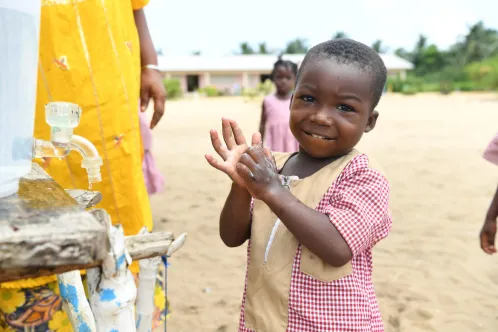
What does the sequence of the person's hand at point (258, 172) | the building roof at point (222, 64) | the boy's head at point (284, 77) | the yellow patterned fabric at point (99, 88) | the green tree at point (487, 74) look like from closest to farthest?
the person's hand at point (258, 172)
the yellow patterned fabric at point (99, 88)
the boy's head at point (284, 77)
the green tree at point (487, 74)
the building roof at point (222, 64)

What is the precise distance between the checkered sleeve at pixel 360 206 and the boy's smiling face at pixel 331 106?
0.27 feet

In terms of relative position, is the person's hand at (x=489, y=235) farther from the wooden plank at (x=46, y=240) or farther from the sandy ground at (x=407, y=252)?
the wooden plank at (x=46, y=240)

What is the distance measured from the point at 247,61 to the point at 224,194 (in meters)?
38.3

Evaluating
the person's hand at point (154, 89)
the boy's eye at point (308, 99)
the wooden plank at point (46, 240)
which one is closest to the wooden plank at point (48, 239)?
the wooden plank at point (46, 240)

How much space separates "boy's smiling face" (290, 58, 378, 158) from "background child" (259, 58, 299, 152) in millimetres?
3588

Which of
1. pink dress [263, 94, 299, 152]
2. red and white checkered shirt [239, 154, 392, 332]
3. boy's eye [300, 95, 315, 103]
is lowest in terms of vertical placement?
pink dress [263, 94, 299, 152]

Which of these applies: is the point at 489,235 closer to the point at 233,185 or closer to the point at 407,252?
the point at 233,185

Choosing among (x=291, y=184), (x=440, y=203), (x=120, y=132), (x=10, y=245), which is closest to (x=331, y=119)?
(x=291, y=184)

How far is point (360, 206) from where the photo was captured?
1294mm

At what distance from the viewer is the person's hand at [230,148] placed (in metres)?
1.23

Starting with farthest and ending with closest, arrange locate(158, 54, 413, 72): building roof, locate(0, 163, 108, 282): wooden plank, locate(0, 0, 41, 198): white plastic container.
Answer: locate(158, 54, 413, 72): building roof < locate(0, 0, 41, 198): white plastic container < locate(0, 163, 108, 282): wooden plank

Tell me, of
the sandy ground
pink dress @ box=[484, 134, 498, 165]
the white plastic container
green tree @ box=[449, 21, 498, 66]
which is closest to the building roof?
green tree @ box=[449, 21, 498, 66]

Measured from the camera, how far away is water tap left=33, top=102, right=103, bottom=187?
1086 millimetres

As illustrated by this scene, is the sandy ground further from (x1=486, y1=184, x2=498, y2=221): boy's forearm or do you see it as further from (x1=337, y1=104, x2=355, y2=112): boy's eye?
(x1=337, y1=104, x2=355, y2=112): boy's eye
